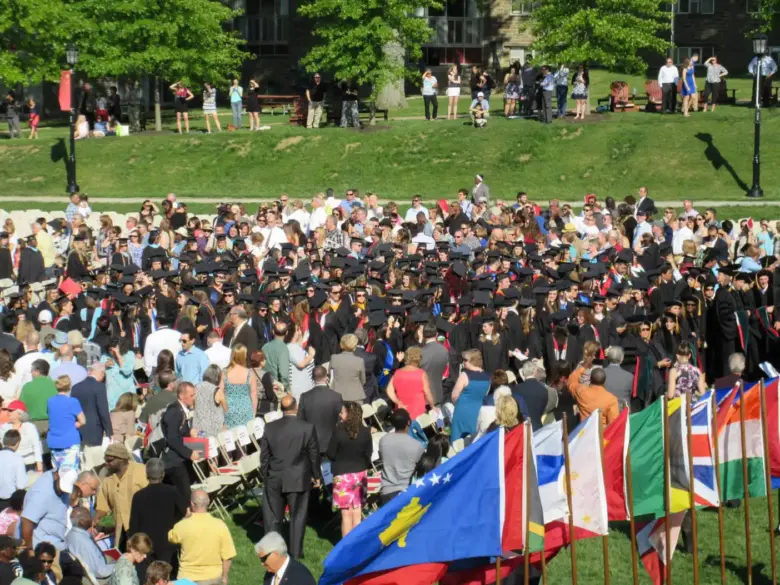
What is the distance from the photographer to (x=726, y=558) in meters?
13.8

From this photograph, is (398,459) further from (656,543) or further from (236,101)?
(236,101)

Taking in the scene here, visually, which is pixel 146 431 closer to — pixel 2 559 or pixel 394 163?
pixel 2 559

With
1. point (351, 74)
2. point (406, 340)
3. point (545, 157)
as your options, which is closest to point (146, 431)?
point (406, 340)

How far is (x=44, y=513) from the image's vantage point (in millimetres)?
12367

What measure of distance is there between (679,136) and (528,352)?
67.6 ft

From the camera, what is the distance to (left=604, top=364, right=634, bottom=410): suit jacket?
51.4 ft

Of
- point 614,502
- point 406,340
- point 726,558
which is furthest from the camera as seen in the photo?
point 406,340

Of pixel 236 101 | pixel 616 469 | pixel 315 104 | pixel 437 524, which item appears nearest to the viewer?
pixel 437 524

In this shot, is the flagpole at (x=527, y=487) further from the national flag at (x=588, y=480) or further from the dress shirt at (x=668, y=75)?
the dress shirt at (x=668, y=75)

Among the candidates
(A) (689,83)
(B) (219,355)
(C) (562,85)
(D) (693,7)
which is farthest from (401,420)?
(D) (693,7)

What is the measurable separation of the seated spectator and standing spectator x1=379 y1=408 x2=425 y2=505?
2796 millimetres

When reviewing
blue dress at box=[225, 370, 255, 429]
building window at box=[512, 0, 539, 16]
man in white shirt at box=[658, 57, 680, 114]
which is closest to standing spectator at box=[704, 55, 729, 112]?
man in white shirt at box=[658, 57, 680, 114]

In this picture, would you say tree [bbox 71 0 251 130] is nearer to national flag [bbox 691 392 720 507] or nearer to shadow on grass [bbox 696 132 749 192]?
shadow on grass [bbox 696 132 749 192]

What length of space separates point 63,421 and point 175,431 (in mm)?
1265
